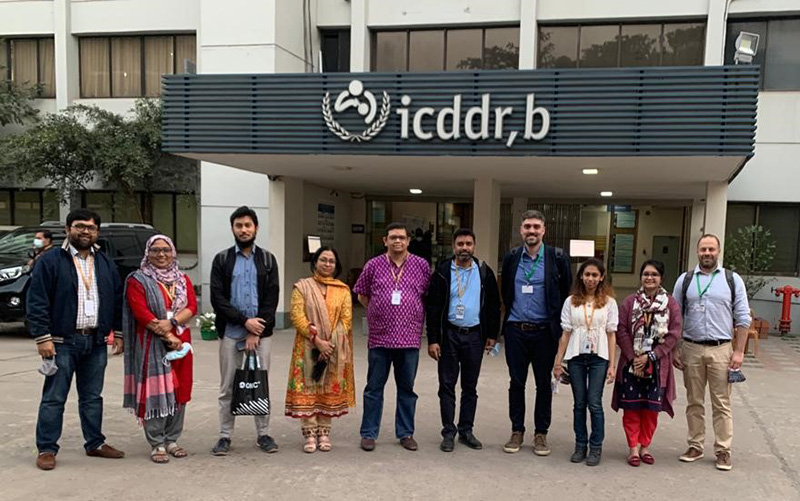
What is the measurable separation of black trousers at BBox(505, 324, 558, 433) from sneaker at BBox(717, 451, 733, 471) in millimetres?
1299

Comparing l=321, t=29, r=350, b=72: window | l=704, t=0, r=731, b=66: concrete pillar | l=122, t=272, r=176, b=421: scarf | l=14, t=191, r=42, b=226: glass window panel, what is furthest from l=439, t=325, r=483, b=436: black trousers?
l=14, t=191, r=42, b=226: glass window panel

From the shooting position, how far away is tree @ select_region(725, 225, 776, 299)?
39.3 ft

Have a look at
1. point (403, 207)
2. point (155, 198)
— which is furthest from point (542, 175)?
point (155, 198)

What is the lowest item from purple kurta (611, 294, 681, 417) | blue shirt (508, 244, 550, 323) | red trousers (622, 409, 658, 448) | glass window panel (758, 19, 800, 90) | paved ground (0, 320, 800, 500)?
paved ground (0, 320, 800, 500)

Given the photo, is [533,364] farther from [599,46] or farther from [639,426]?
[599,46]

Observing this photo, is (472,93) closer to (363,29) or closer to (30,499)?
(30,499)

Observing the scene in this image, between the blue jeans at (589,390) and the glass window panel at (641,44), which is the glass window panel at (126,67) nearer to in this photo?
the glass window panel at (641,44)

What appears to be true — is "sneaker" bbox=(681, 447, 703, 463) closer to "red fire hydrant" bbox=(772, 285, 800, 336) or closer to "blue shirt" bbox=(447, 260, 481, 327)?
"blue shirt" bbox=(447, 260, 481, 327)

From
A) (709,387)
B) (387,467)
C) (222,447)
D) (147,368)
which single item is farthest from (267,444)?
(709,387)

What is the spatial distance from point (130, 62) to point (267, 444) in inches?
537

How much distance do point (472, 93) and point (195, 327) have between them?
6.98m

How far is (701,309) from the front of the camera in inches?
185

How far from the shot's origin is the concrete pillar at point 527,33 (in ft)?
42.4

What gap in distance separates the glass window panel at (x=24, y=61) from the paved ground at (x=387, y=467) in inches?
505
